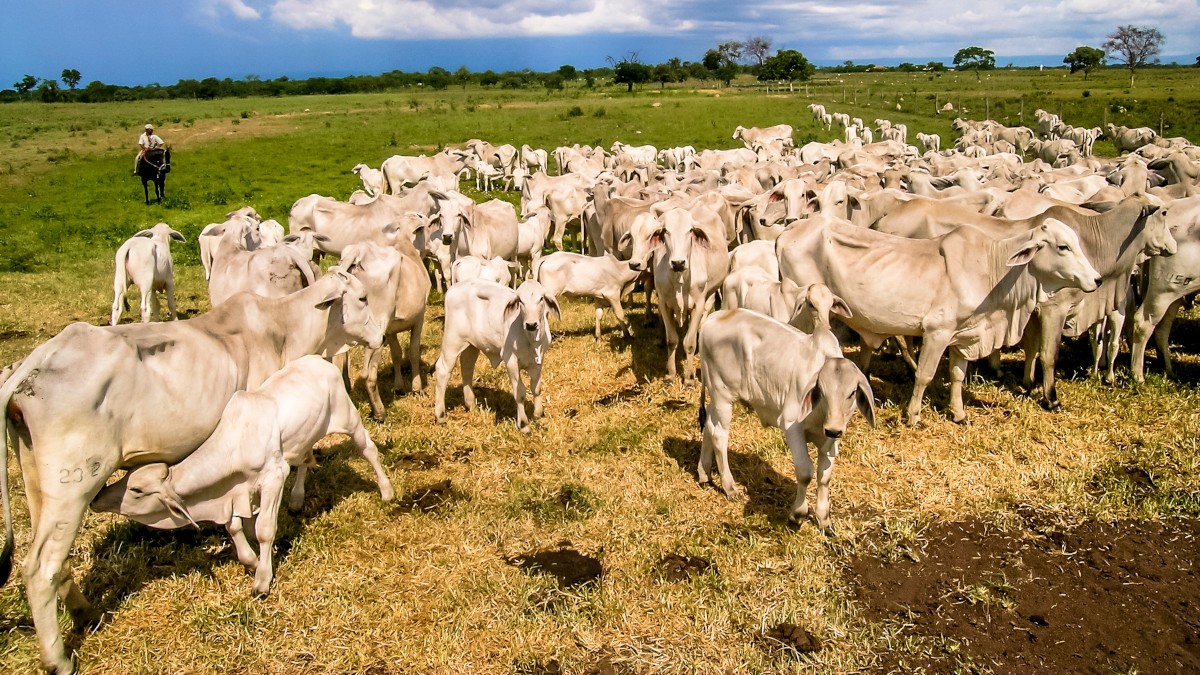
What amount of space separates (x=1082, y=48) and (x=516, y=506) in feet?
286

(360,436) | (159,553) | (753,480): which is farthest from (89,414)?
(753,480)

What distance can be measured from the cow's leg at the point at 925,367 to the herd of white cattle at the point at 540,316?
0.02 m

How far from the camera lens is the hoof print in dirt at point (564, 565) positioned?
Answer: 20.2 ft

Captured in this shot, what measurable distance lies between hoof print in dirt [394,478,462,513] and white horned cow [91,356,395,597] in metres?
1.12

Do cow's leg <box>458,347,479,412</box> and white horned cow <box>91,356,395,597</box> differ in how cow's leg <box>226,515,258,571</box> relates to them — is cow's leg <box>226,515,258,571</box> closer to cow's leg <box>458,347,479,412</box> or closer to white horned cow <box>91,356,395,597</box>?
white horned cow <box>91,356,395,597</box>

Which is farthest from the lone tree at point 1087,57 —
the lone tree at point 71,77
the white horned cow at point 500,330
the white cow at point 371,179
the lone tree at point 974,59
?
the lone tree at point 71,77

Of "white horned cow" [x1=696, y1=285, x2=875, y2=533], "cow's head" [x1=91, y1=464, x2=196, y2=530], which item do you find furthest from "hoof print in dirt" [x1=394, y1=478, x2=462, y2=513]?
"white horned cow" [x1=696, y1=285, x2=875, y2=533]

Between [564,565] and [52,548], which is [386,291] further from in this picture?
[52,548]

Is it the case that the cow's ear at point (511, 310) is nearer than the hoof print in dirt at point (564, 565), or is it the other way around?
the hoof print in dirt at point (564, 565)

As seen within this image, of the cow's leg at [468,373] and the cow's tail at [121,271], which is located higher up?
the cow's tail at [121,271]

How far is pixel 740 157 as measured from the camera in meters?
26.0

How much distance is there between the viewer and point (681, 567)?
20.5 ft

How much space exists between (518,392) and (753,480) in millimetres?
2739

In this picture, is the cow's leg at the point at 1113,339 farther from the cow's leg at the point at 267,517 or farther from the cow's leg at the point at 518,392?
the cow's leg at the point at 267,517
